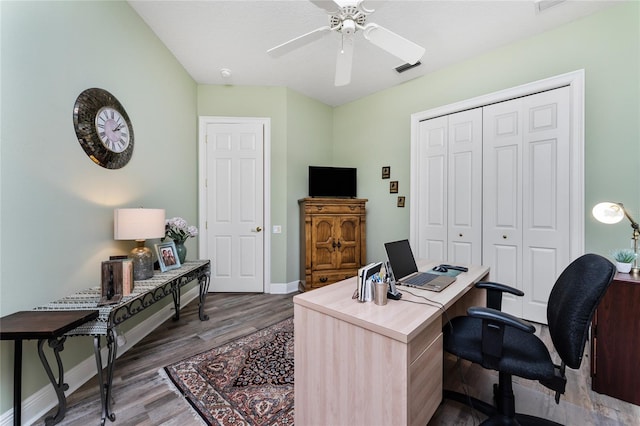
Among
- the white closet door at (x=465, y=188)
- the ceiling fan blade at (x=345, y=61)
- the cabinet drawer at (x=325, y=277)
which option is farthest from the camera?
the cabinet drawer at (x=325, y=277)

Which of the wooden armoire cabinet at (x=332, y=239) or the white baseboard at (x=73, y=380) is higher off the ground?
the wooden armoire cabinet at (x=332, y=239)

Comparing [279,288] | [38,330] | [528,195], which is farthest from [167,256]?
[528,195]

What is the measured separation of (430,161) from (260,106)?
2.51 meters

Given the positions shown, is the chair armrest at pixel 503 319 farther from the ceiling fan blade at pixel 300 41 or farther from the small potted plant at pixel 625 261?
the ceiling fan blade at pixel 300 41

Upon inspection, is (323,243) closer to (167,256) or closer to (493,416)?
(167,256)

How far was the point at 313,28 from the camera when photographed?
254 cm

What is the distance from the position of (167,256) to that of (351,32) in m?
2.41

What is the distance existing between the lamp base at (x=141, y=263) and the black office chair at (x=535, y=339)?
2205 mm

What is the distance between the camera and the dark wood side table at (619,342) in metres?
1.59

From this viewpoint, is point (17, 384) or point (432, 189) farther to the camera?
point (432, 189)

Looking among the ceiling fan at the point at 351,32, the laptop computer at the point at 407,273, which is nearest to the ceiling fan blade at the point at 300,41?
the ceiling fan at the point at 351,32

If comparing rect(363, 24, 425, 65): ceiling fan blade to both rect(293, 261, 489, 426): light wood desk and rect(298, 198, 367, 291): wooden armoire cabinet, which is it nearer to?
rect(293, 261, 489, 426): light wood desk

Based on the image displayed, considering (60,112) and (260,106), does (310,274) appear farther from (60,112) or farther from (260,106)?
(60,112)

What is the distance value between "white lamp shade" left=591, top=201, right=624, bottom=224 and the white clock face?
370 cm
